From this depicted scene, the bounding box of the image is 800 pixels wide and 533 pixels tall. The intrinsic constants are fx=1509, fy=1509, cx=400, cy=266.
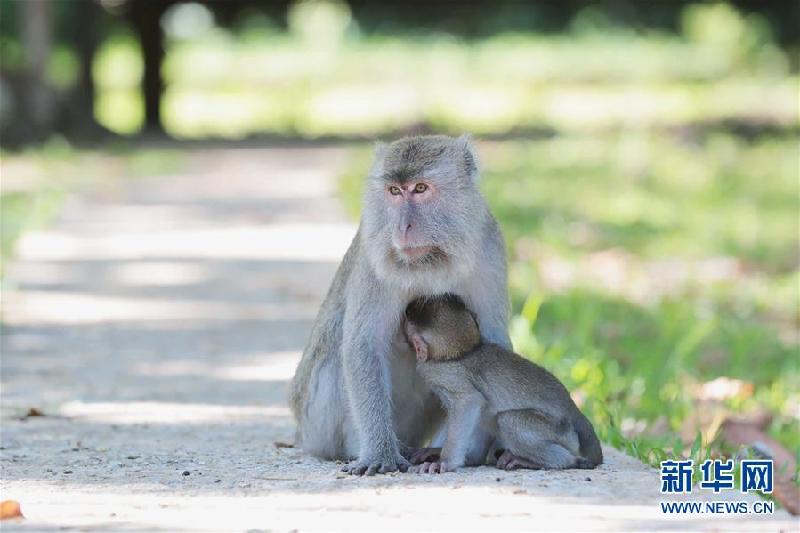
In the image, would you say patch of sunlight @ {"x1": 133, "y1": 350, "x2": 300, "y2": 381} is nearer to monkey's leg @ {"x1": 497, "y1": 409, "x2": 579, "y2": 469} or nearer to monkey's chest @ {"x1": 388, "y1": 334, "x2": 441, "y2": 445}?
monkey's chest @ {"x1": 388, "y1": 334, "x2": 441, "y2": 445}

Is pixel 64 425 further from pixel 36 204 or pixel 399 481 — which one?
pixel 36 204

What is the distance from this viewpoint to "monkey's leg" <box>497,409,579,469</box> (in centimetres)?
525

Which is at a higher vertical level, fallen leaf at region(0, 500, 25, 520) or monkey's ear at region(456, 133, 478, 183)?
monkey's ear at region(456, 133, 478, 183)

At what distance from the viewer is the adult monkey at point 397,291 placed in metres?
5.40

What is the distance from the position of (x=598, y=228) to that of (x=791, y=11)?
1513 cm

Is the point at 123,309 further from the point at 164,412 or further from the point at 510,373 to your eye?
the point at 510,373

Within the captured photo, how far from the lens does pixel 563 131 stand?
21812mm

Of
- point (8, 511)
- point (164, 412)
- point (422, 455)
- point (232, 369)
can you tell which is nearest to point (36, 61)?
point (232, 369)

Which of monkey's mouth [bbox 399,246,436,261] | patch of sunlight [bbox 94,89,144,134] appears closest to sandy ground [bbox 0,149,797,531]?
monkey's mouth [bbox 399,246,436,261]

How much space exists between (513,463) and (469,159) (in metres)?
1.13

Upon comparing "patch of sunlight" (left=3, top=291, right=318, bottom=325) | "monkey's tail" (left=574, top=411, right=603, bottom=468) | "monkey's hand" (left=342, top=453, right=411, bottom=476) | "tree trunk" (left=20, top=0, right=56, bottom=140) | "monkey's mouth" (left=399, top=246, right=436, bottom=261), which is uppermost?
"tree trunk" (left=20, top=0, right=56, bottom=140)

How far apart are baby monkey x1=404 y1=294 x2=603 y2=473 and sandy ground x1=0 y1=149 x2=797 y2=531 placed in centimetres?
11

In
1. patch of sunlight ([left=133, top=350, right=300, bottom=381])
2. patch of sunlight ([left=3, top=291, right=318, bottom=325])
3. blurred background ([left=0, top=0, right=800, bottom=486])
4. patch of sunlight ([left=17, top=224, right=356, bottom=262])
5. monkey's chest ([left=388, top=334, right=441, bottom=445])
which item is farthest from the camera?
patch of sunlight ([left=17, top=224, right=356, bottom=262])

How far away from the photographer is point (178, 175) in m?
17.5
